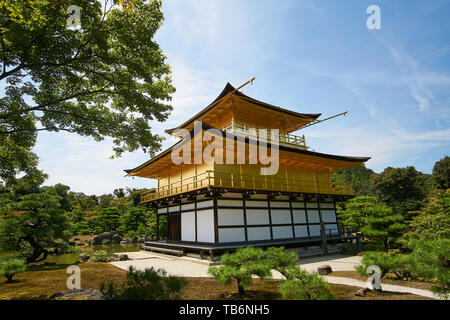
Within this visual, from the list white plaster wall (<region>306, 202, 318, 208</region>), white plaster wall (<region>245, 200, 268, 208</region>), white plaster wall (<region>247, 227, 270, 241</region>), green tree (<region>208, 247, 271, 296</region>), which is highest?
white plaster wall (<region>245, 200, 268, 208</region>)

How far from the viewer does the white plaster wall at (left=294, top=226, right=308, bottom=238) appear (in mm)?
16062

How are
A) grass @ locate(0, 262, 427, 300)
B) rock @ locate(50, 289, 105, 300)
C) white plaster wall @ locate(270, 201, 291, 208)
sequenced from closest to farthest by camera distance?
rock @ locate(50, 289, 105, 300)
grass @ locate(0, 262, 427, 300)
white plaster wall @ locate(270, 201, 291, 208)

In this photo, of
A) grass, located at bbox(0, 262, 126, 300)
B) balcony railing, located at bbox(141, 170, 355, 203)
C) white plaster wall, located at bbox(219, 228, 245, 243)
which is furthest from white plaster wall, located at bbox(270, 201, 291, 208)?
grass, located at bbox(0, 262, 126, 300)

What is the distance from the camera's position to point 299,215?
54.4 ft

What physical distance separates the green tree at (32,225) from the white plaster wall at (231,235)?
8146 mm

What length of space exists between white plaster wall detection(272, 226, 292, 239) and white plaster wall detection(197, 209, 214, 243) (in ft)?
14.7

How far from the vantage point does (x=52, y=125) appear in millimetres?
8625

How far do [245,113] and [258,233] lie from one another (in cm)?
926

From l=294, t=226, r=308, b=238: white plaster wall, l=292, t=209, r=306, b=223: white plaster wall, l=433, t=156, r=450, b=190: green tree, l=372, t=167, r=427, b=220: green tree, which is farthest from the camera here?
l=433, t=156, r=450, b=190: green tree

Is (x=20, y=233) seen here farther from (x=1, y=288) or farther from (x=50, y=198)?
(x=1, y=288)

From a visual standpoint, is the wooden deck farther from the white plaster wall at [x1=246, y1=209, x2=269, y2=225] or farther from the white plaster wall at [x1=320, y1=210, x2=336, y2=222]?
the white plaster wall at [x1=320, y1=210, x2=336, y2=222]

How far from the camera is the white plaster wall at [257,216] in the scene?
1407 centimetres

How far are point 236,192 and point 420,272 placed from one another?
9.15 meters

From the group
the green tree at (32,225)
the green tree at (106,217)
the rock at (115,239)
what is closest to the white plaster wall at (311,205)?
the green tree at (32,225)
